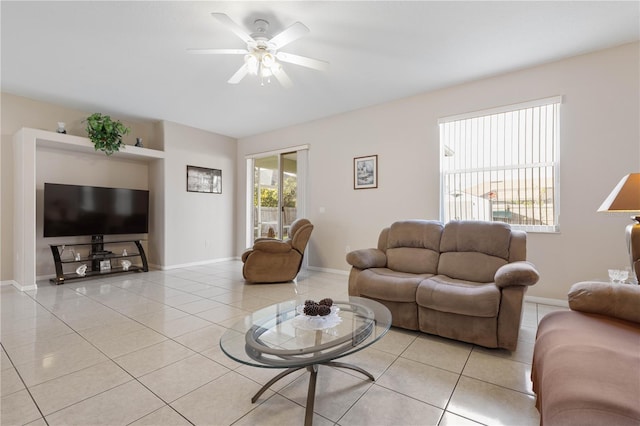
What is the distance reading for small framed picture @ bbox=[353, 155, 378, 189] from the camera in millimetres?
4711

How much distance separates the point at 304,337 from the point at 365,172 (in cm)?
358

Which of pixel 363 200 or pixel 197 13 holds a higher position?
pixel 197 13

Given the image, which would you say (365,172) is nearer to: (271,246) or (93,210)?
(271,246)

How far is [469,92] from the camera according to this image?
3893 millimetres

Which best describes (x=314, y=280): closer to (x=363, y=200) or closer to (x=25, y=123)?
(x=363, y=200)

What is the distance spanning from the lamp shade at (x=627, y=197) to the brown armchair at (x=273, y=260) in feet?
11.3

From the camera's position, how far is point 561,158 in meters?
3.30

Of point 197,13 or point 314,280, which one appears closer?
point 197,13

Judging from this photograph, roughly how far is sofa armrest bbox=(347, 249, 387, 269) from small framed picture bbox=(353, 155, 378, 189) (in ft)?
5.76

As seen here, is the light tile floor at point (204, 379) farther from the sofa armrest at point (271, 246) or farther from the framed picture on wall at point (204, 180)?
the framed picture on wall at point (204, 180)

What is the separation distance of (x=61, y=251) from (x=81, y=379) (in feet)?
12.5

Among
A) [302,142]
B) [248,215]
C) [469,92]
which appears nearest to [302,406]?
[469,92]

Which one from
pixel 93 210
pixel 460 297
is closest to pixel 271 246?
pixel 460 297

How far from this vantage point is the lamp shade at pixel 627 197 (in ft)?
6.48
